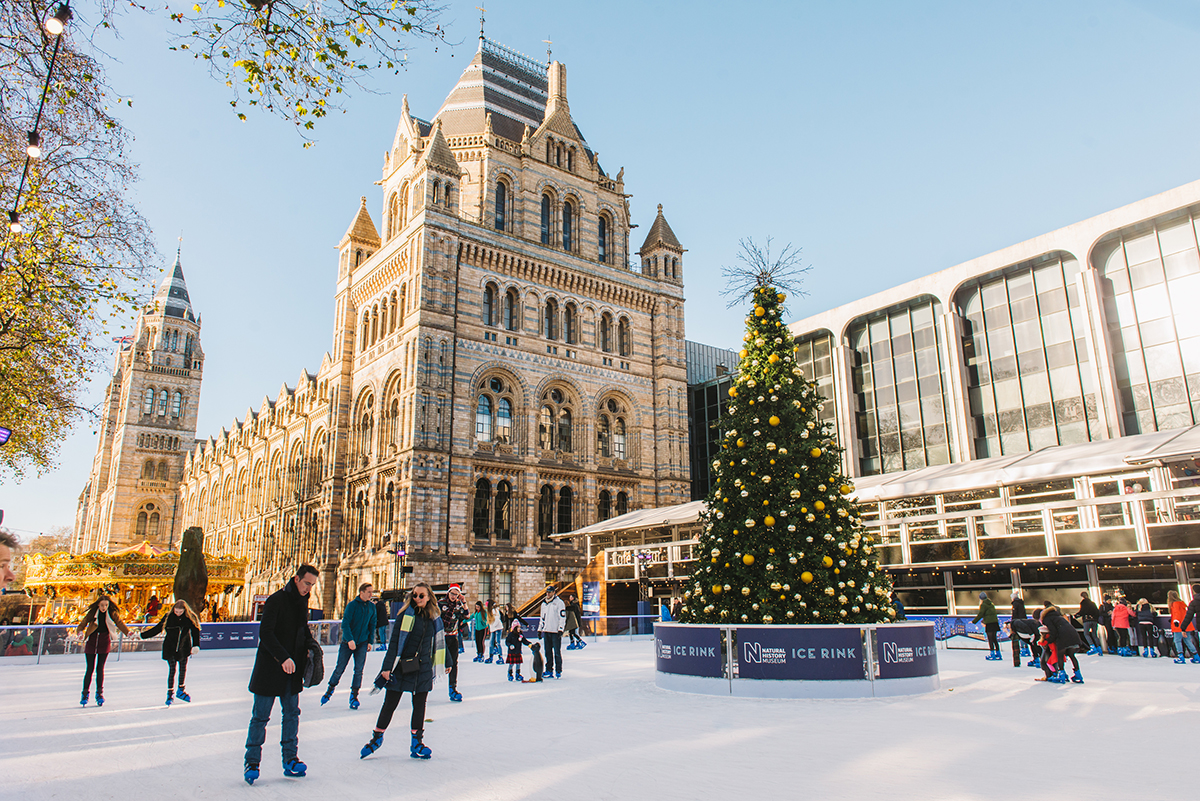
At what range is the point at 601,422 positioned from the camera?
41.3m

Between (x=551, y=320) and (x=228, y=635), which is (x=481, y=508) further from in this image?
(x=228, y=635)

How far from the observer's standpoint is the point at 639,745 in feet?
25.5

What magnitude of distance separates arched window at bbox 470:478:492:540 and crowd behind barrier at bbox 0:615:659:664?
9.93 meters

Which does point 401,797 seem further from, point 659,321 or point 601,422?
point 659,321

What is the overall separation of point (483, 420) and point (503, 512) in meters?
4.53

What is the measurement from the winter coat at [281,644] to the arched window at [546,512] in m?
31.3

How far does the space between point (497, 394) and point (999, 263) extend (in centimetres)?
2273

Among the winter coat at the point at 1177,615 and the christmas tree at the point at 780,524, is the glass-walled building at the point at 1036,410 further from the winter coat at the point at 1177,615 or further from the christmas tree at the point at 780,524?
the christmas tree at the point at 780,524

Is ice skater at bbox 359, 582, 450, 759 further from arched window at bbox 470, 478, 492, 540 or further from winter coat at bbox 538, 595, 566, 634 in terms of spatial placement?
arched window at bbox 470, 478, 492, 540

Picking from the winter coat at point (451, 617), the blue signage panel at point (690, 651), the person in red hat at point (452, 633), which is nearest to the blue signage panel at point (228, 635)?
the winter coat at point (451, 617)

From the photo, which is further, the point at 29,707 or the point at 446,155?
the point at 446,155

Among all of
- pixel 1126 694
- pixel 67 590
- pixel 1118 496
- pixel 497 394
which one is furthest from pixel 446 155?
pixel 1126 694

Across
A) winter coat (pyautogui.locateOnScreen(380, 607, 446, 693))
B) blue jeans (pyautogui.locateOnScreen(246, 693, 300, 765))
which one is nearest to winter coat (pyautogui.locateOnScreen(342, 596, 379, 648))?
winter coat (pyautogui.locateOnScreen(380, 607, 446, 693))

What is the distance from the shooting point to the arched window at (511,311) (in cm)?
3909
